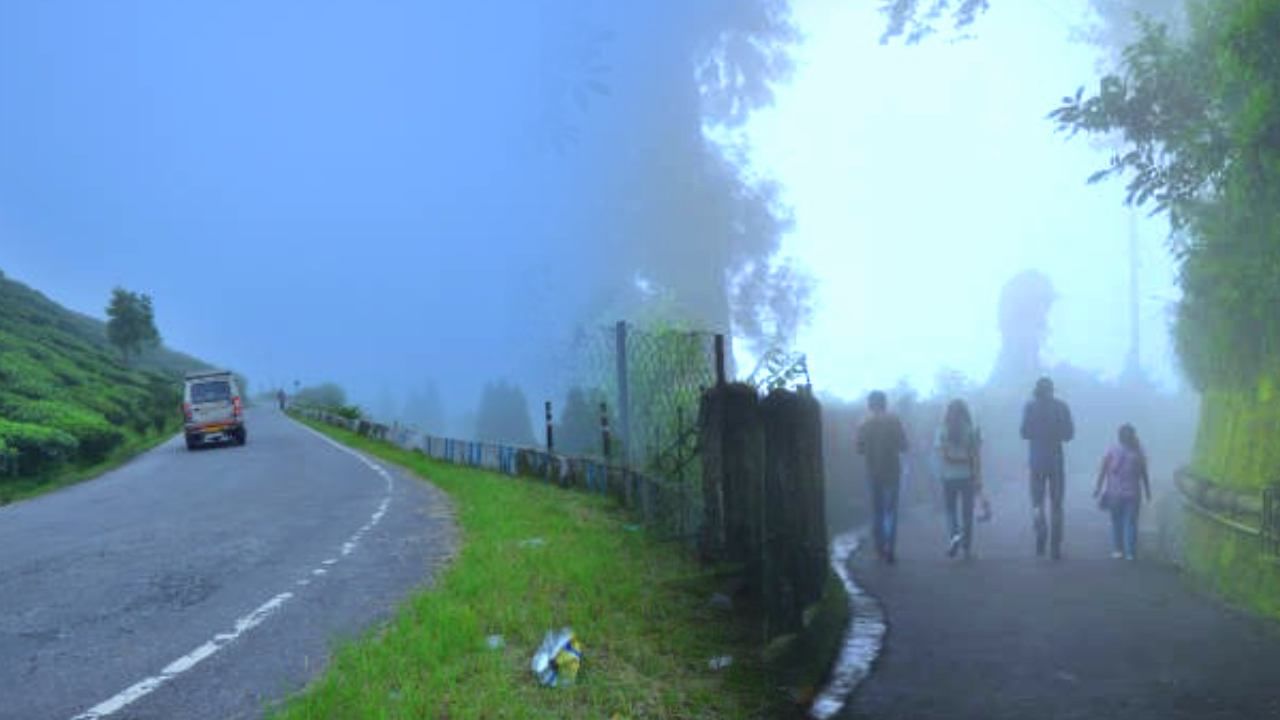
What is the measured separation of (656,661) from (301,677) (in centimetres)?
193

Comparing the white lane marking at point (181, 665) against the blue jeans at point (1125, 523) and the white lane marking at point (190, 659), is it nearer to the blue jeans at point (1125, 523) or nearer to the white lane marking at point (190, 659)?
the white lane marking at point (190, 659)

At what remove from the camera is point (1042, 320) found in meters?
57.9

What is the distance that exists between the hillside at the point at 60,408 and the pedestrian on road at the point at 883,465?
1775cm

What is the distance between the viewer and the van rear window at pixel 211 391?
34844 mm

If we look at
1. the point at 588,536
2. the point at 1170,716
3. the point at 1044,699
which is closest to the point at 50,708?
the point at 1044,699

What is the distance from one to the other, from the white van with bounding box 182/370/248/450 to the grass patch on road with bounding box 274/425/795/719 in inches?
1001

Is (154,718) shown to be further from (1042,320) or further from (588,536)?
(1042,320)

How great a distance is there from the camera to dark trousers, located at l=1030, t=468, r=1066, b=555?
43.3ft

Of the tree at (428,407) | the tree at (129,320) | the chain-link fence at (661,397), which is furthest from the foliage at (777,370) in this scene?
the tree at (428,407)

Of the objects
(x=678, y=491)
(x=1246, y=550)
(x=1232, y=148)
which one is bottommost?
(x=1246, y=550)

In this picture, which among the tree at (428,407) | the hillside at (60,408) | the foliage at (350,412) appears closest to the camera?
the hillside at (60,408)

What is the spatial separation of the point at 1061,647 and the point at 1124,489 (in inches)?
256

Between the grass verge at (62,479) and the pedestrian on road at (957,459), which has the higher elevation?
the pedestrian on road at (957,459)

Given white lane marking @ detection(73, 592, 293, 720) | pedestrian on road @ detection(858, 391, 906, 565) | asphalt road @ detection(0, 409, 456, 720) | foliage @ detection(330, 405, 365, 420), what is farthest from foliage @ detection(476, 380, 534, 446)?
white lane marking @ detection(73, 592, 293, 720)
